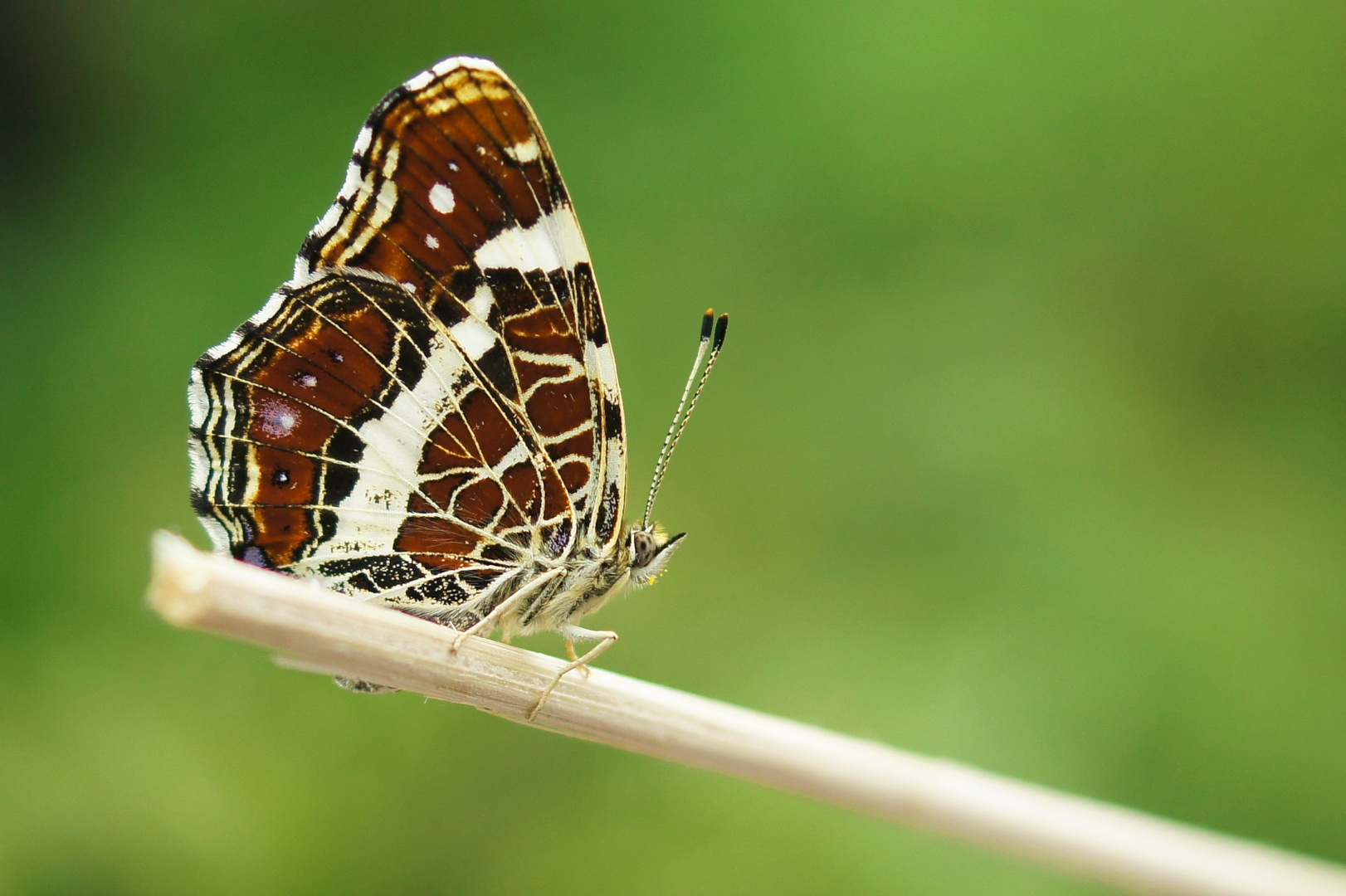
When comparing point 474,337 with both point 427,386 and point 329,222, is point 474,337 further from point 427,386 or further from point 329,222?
point 329,222

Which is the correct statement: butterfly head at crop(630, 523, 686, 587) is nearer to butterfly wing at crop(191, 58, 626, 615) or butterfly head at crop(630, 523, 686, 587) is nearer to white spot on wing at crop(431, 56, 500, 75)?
butterfly wing at crop(191, 58, 626, 615)

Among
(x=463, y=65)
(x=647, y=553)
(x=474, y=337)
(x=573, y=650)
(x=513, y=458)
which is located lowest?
(x=573, y=650)

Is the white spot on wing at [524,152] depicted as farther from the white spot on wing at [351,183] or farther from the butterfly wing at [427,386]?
the white spot on wing at [351,183]

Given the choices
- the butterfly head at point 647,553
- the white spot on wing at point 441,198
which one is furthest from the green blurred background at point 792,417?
the white spot on wing at point 441,198

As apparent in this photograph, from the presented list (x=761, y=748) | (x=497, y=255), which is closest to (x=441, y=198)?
(x=497, y=255)

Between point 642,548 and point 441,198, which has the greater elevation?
point 441,198

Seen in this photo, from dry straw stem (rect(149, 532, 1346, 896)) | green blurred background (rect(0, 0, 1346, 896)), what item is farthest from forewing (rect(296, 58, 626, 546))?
green blurred background (rect(0, 0, 1346, 896))

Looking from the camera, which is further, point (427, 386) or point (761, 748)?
point (427, 386)
